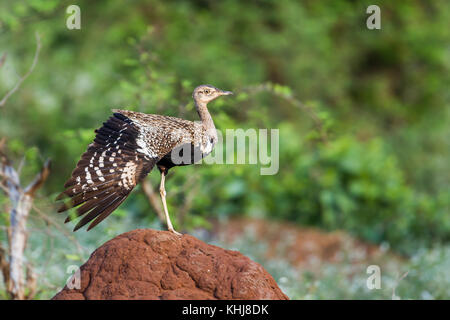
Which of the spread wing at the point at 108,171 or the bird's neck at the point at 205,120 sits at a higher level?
the bird's neck at the point at 205,120

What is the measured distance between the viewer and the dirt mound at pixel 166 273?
4.42m

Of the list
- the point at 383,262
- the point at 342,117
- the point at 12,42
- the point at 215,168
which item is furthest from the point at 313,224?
the point at 12,42

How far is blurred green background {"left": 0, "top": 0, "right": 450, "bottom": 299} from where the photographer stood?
25.6 ft

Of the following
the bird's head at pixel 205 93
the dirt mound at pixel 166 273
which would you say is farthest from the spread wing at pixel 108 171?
the bird's head at pixel 205 93

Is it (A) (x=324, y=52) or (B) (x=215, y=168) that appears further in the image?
(A) (x=324, y=52)

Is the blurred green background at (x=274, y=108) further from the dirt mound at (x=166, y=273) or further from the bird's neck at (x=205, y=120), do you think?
the bird's neck at (x=205, y=120)

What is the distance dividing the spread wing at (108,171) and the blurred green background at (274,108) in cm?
171

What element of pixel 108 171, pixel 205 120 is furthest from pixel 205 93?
pixel 108 171

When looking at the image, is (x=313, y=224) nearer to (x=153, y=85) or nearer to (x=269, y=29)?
(x=153, y=85)

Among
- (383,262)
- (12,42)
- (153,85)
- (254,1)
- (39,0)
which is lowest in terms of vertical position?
(383,262)

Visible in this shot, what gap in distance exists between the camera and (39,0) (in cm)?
754

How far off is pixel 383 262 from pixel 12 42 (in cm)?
1011
